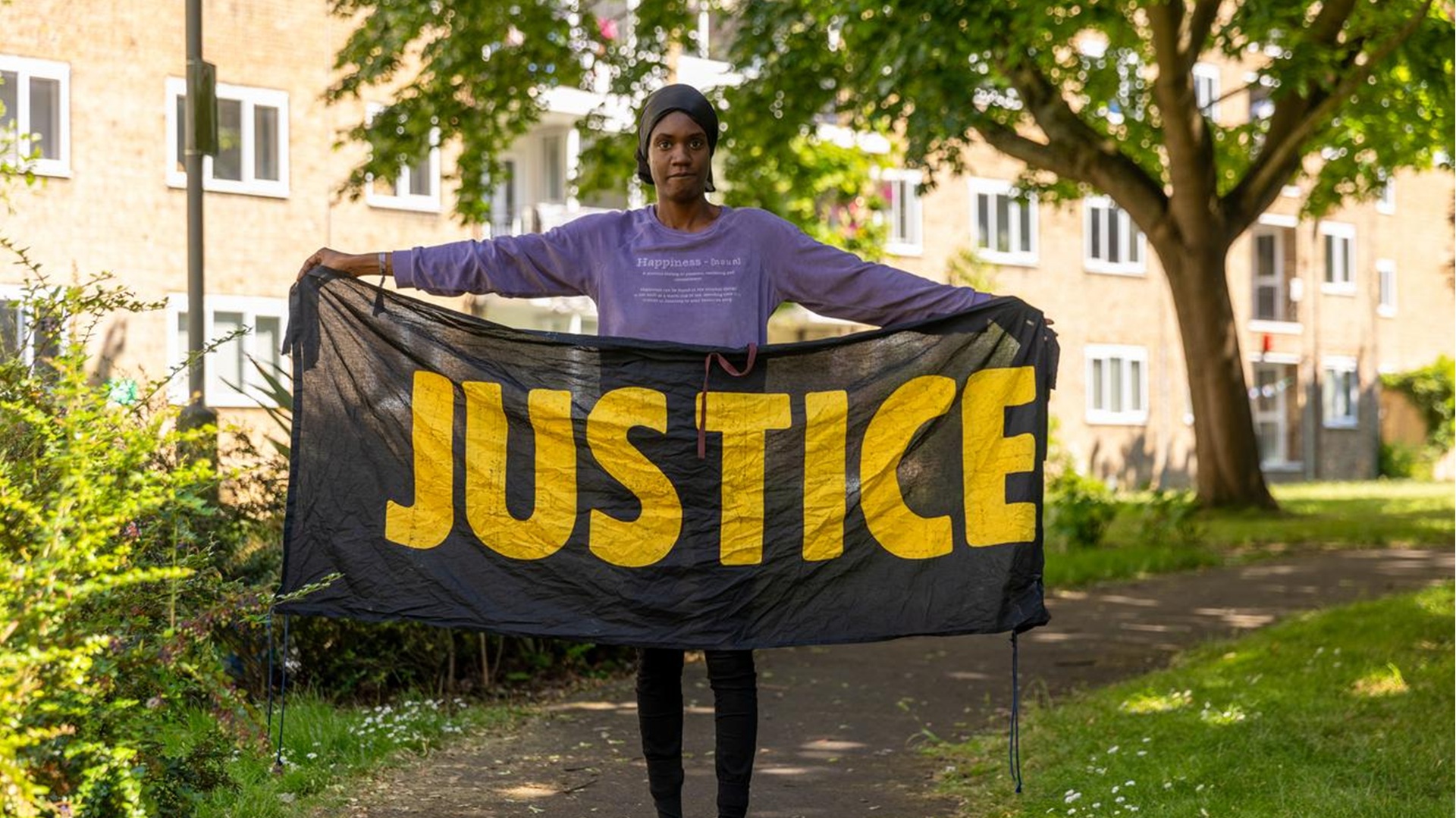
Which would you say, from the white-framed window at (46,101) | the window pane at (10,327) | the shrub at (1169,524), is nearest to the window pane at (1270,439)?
the shrub at (1169,524)

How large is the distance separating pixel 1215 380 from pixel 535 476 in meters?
17.3

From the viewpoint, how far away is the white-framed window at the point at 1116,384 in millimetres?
38250

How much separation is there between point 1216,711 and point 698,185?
371 cm

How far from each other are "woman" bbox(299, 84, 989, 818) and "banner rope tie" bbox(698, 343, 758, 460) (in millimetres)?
72

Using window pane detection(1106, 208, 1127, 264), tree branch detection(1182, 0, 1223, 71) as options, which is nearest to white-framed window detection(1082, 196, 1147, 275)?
window pane detection(1106, 208, 1127, 264)

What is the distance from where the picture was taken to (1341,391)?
44.4 m

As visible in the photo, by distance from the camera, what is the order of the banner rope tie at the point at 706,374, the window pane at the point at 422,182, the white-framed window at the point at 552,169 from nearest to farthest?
the banner rope tie at the point at 706,374 → the window pane at the point at 422,182 → the white-framed window at the point at 552,169

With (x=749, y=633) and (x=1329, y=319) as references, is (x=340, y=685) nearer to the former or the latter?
(x=749, y=633)

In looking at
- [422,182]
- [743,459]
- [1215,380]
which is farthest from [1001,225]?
[743,459]

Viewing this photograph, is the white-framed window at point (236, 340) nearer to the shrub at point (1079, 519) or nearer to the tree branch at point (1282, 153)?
the shrub at point (1079, 519)

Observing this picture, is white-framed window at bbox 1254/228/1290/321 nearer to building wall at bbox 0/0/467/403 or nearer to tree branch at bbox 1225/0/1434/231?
tree branch at bbox 1225/0/1434/231

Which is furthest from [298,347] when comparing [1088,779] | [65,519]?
[1088,779]

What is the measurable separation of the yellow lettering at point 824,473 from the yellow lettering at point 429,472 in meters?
1.19

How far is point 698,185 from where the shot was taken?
521 centimetres
